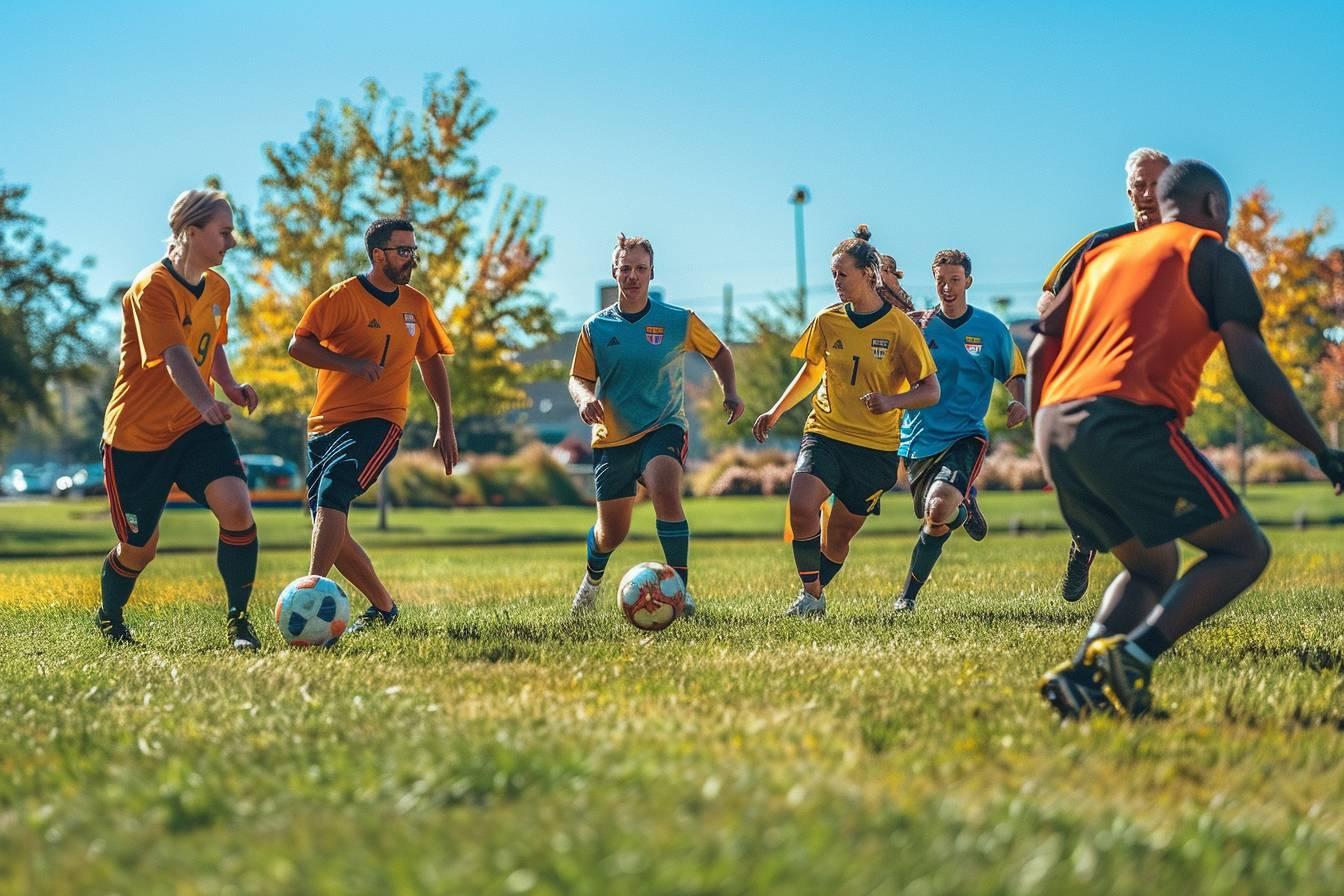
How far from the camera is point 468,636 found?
7797mm

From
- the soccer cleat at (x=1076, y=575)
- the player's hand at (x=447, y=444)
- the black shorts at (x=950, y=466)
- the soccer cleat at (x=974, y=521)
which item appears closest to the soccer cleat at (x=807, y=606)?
the black shorts at (x=950, y=466)

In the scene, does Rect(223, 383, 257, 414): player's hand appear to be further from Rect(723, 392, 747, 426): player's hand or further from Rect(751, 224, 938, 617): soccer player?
Rect(751, 224, 938, 617): soccer player

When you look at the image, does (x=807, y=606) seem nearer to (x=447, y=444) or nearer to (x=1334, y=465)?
(x=447, y=444)

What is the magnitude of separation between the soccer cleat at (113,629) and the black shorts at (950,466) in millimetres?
4906

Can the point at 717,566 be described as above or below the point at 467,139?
below

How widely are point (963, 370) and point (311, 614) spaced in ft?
15.5

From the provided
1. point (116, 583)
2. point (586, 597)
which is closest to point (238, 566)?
point (116, 583)

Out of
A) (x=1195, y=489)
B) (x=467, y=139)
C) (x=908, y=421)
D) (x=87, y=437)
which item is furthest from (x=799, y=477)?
(x=87, y=437)

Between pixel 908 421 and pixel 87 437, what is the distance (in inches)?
3494

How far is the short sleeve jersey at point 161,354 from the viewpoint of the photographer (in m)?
7.54

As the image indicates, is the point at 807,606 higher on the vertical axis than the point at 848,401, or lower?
lower

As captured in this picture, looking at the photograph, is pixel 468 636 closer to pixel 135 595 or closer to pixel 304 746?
pixel 304 746

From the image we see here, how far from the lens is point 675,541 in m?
9.35

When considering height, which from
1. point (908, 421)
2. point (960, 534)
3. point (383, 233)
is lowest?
point (960, 534)
